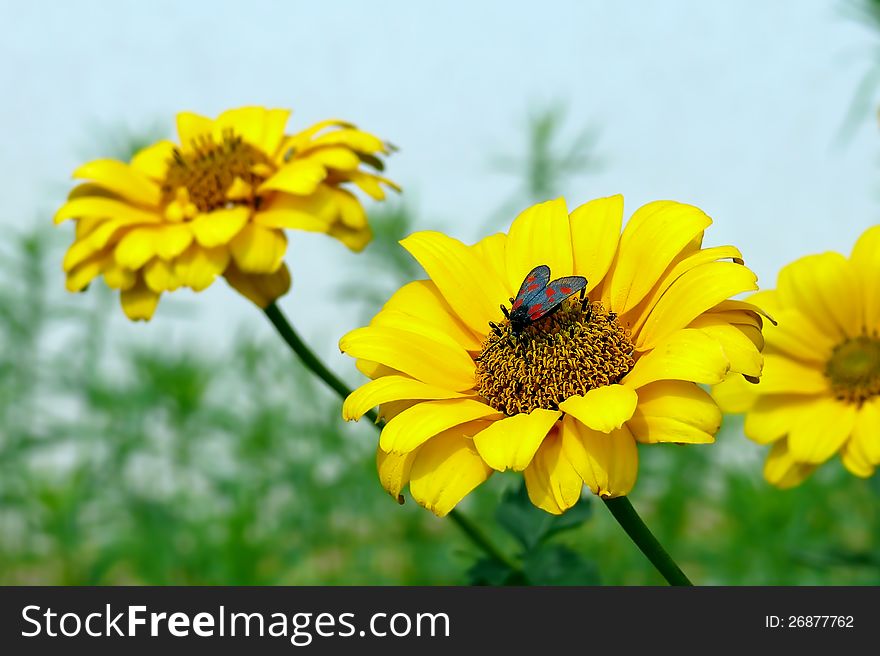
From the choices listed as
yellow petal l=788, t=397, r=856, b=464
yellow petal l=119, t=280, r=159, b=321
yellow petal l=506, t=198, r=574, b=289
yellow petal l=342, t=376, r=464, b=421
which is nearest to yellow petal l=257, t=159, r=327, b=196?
yellow petal l=119, t=280, r=159, b=321

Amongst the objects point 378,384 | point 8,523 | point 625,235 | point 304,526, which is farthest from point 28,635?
point 8,523

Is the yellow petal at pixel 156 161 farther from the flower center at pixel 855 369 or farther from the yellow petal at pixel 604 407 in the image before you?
the flower center at pixel 855 369

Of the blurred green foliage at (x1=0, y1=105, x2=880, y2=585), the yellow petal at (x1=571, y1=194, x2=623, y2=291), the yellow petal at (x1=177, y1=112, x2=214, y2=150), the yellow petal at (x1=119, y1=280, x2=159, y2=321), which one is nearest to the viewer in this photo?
the yellow petal at (x1=571, y1=194, x2=623, y2=291)

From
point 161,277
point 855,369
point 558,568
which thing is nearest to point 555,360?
point 558,568

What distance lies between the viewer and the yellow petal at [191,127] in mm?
1819

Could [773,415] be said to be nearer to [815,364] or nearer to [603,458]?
[815,364]

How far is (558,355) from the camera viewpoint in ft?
3.80

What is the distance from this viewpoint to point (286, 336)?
146 centimetres

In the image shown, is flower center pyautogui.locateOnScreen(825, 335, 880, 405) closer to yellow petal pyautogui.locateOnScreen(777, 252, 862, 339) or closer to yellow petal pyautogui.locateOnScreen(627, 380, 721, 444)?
yellow petal pyautogui.locateOnScreen(777, 252, 862, 339)

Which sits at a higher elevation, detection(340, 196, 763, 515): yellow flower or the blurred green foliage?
the blurred green foliage

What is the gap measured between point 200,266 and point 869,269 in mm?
1016

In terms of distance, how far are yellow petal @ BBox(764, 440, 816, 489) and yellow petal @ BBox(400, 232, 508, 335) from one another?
658 millimetres

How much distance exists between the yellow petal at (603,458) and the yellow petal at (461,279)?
0.25m

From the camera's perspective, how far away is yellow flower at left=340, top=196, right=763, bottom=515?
40.2 inches
